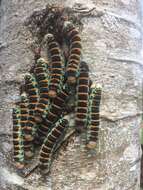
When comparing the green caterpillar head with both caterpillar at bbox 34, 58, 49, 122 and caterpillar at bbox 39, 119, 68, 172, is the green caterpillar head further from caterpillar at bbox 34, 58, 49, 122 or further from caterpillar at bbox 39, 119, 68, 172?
caterpillar at bbox 39, 119, 68, 172

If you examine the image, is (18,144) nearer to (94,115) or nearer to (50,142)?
(50,142)

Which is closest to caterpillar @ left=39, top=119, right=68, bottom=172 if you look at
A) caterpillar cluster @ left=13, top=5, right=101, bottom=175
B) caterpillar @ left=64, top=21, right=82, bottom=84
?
caterpillar cluster @ left=13, top=5, right=101, bottom=175

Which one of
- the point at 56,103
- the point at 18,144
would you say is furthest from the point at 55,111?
the point at 18,144

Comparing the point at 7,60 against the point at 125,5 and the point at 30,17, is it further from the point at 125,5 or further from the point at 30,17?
the point at 125,5

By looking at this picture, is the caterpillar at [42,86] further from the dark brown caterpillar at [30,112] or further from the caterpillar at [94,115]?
the caterpillar at [94,115]

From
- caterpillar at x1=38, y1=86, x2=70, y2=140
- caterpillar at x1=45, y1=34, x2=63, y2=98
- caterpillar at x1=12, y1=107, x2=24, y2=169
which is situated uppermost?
caterpillar at x1=45, y1=34, x2=63, y2=98

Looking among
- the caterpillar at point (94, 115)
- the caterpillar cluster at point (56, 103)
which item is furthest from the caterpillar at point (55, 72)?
the caterpillar at point (94, 115)

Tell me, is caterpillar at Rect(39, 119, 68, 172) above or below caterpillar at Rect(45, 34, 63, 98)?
below
